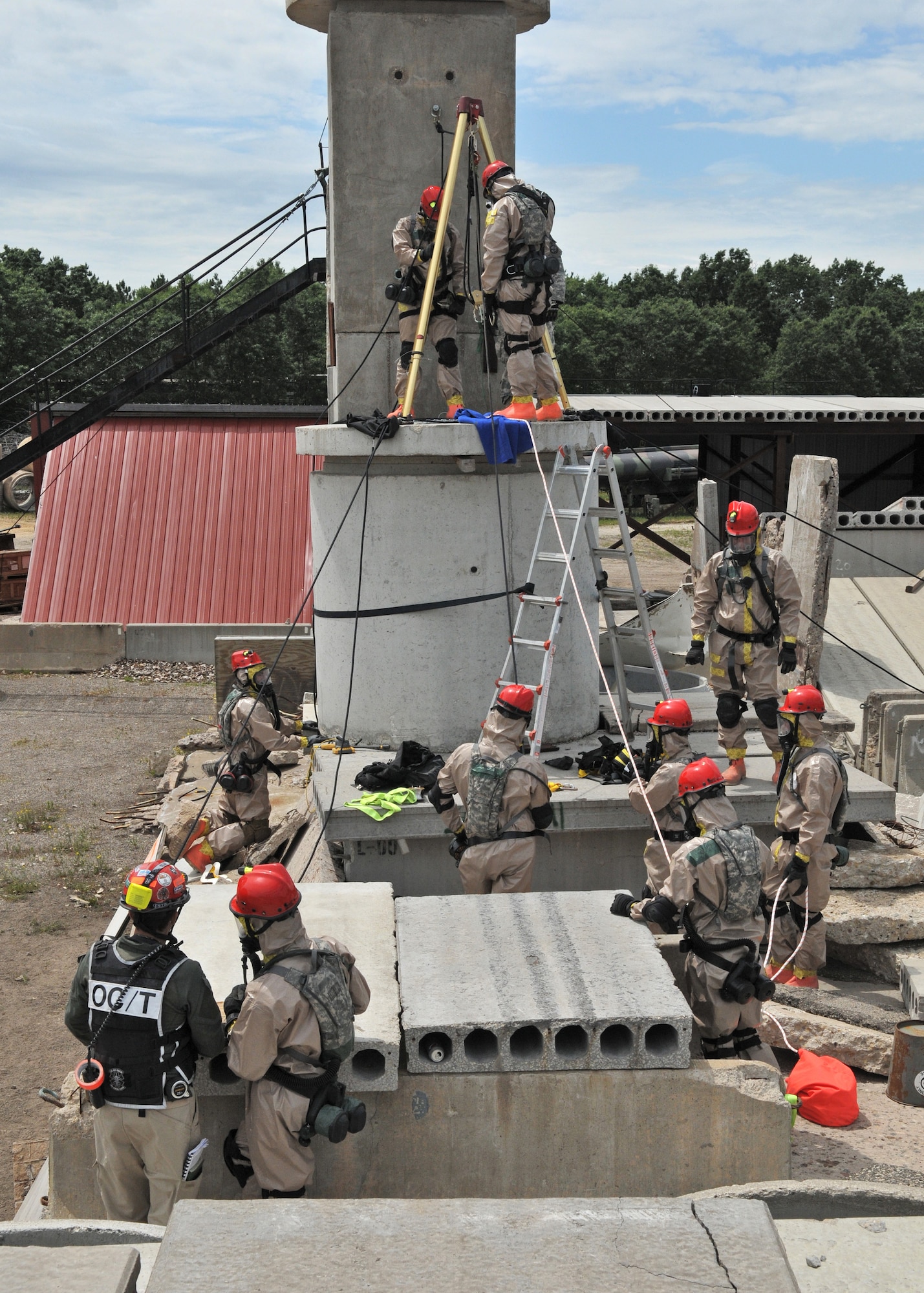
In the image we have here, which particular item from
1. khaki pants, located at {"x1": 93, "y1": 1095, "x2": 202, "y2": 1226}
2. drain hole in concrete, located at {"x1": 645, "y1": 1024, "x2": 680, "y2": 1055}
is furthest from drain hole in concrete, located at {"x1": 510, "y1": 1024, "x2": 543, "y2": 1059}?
khaki pants, located at {"x1": 93, "y1": 1095, "x2": 202, "y2": 1226}

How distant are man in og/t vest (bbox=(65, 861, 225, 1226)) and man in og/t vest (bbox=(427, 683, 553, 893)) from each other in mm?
2655

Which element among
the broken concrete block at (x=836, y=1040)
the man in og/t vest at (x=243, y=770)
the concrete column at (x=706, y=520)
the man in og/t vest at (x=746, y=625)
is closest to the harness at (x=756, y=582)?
the man in og/t vest at (x=746, y=625)

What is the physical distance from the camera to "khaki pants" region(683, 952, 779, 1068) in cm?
633

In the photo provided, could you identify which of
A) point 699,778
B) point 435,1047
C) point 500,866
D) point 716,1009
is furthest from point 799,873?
point 435,1047

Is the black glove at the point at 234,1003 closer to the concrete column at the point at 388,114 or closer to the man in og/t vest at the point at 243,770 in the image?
the man in og/t vest at the point at 243,770

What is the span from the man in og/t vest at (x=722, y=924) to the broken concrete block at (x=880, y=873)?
2408mm

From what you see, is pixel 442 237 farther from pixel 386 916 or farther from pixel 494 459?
pixel 386 916

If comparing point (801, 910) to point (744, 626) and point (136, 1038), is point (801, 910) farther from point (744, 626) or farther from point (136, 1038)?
point (136, 1038)

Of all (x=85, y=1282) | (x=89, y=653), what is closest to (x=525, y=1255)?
(x=85, y=1282)

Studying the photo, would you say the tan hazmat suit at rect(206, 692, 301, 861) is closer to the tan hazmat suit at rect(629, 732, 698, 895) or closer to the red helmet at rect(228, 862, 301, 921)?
the tan hazmat suit at rect(629, 732, 698, 895)

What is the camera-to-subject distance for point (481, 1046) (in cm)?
552

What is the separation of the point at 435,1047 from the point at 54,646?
51.5ft

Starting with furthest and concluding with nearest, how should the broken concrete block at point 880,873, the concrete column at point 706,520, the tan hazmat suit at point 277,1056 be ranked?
the concrete column at point 706,520, the broken concrete block at point 880,873, the tan hazmat suit at point 277,1056

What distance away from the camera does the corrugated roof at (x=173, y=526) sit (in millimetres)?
20703
